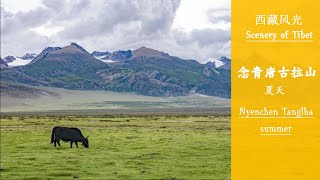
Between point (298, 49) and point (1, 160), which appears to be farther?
point (1, 160)

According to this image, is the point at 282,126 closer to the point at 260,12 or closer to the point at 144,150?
the point at 260,12

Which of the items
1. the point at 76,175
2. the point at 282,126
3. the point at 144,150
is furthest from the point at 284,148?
the point at 144,150

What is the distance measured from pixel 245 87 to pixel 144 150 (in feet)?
107

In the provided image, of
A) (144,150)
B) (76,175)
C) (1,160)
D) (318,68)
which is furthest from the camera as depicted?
(144,150)

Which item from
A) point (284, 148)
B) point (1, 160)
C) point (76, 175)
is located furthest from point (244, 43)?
point (1, 160)

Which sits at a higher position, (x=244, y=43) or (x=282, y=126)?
(x=244, y=43)

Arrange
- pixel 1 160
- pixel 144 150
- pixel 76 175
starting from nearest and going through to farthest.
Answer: pixel 76 175, pixel 1 160, pixel 144 150

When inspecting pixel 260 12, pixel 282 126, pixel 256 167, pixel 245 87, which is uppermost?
pixel 260 12

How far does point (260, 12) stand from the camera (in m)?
10.7

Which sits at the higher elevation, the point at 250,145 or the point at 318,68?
Result: the point at 318,68

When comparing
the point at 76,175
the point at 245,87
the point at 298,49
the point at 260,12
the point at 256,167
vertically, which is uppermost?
the point at 260,12

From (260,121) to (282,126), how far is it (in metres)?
0.45

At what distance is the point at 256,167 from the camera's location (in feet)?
34.6

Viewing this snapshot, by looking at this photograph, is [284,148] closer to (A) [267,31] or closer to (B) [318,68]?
(B) [318,68]
